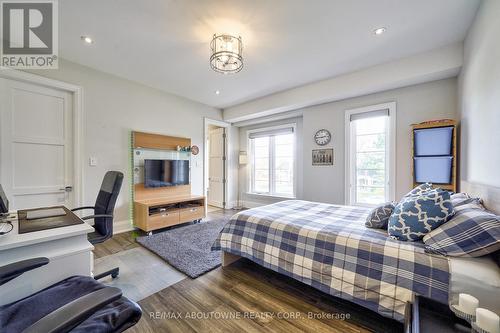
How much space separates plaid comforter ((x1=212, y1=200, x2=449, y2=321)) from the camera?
51.3 inches

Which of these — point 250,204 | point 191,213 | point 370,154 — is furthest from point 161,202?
point 370,154

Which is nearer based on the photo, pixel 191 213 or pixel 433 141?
pixel 433 141

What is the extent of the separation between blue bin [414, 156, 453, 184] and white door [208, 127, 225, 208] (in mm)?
4112

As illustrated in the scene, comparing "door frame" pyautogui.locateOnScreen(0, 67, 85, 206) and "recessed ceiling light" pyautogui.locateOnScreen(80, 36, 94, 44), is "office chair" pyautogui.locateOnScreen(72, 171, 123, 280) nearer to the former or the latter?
"door frame" pyautogui.locateOnScreen(0, 67, 85, 206)

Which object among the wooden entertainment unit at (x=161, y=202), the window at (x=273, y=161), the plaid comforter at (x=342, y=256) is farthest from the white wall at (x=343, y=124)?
the wooden entertainment unit at (x=161, y=202)

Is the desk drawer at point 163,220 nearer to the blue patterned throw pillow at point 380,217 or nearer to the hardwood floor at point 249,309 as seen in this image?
the hardwood floor at point 249,309

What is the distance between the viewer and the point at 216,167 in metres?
5.67

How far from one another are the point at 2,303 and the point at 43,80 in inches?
117

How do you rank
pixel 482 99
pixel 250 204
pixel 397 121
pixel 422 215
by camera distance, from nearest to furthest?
pixel 422 215, pixel 482 99, pixel 397 121, pixel 250 204

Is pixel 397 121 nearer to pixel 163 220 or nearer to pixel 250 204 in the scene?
pixel 250 204

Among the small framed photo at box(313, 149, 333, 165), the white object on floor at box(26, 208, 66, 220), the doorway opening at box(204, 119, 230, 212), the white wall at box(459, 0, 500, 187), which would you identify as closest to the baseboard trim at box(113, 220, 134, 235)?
the white object on floor at box(26, 208, 66, 220)

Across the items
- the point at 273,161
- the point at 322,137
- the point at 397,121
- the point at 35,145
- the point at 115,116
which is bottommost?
the point at 273,161

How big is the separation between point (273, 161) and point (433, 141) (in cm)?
309

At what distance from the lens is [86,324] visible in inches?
32.8
